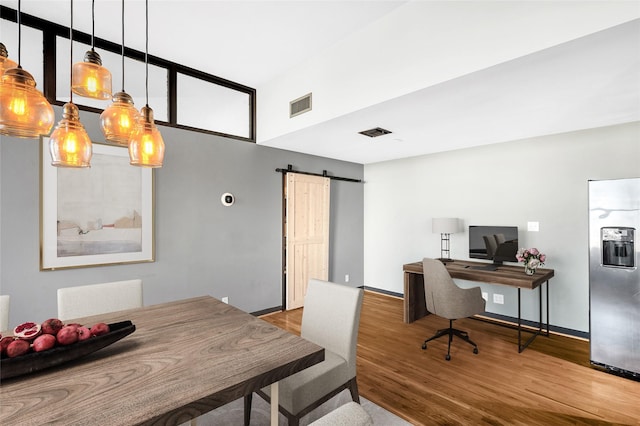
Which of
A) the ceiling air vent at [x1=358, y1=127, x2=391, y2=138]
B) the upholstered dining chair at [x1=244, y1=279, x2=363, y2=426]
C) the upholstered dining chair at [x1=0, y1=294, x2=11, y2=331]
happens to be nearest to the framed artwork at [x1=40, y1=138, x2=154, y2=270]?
the upholstered dining chair at [x1=0, y1=294, x2=11, y2=331]

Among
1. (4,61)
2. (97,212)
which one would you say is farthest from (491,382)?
(97,212)

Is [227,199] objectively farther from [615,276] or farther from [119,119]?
[615,276]

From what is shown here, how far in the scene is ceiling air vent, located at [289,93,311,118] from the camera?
312cm

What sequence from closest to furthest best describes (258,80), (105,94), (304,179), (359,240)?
(105,94) → (258,80) → (304,179) → (359,240)

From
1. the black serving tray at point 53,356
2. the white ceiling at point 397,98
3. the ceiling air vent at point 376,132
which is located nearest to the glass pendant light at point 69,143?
the black serving tray at point 53,356

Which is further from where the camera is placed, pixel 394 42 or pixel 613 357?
pixel 613 357

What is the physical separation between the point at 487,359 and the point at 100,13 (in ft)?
14.6

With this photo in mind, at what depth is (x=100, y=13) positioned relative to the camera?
2422 millimetres

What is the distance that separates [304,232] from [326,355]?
2.71 m

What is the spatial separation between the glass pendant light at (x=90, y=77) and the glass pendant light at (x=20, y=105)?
0.93ft

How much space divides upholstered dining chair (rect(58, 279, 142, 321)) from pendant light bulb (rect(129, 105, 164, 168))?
100 centimetres

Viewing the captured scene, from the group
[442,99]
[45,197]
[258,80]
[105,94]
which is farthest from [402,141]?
[45,197]

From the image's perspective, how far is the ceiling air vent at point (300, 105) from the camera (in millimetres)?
3123

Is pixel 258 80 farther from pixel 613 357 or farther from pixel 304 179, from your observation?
pixel 613 357
